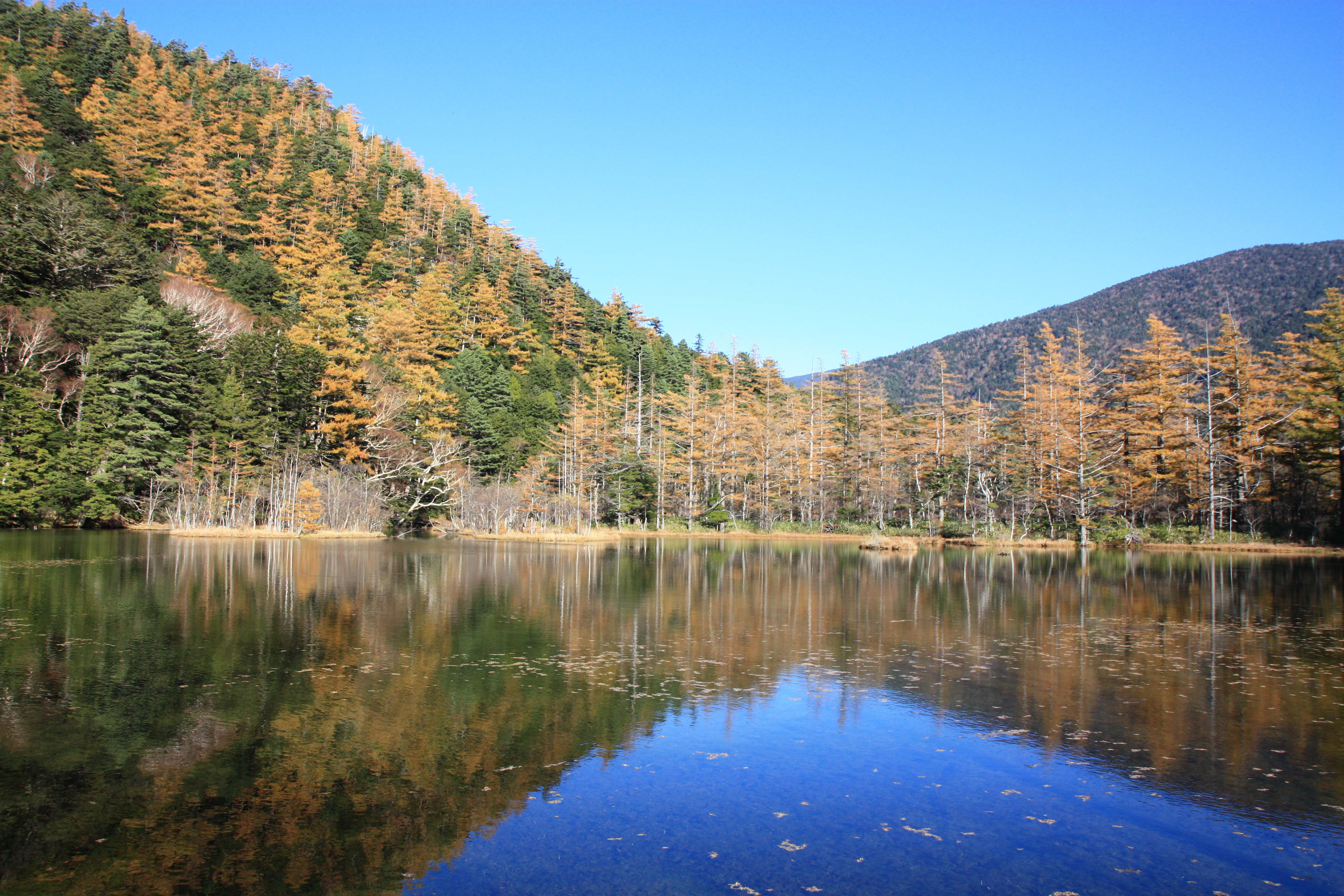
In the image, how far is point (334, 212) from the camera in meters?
65.5

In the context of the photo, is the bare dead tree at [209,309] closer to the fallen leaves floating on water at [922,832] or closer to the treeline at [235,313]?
the treeline at [235,313]

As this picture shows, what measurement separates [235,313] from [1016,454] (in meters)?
42.8

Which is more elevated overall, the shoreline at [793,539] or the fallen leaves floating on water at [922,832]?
the shoreline at [793,539]

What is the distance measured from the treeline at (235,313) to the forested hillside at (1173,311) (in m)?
55.7

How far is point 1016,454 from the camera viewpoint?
44031 mm

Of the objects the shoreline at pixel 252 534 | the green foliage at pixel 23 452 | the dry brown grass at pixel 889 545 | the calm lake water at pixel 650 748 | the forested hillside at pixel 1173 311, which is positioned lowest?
the calm lake water at pixel 650 748

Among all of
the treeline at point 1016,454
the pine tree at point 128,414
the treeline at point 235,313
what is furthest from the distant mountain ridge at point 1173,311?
the pine tree at point 128,414

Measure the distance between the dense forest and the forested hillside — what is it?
45.8 metres

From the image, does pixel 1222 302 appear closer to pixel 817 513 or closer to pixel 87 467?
pixel 817 513

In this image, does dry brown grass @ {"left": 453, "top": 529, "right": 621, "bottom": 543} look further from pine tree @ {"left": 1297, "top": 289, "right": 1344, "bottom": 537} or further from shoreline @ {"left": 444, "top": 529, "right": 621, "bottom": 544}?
pine tree @ {"left": 1297, "top": 289, "right": 1344, "bottom": 537}

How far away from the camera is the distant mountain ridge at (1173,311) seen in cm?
9300

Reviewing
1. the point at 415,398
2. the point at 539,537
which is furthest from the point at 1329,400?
the point at 415,398

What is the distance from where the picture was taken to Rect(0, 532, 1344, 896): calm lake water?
5.07 metres

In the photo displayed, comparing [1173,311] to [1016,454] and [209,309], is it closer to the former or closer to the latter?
[1016,454]
